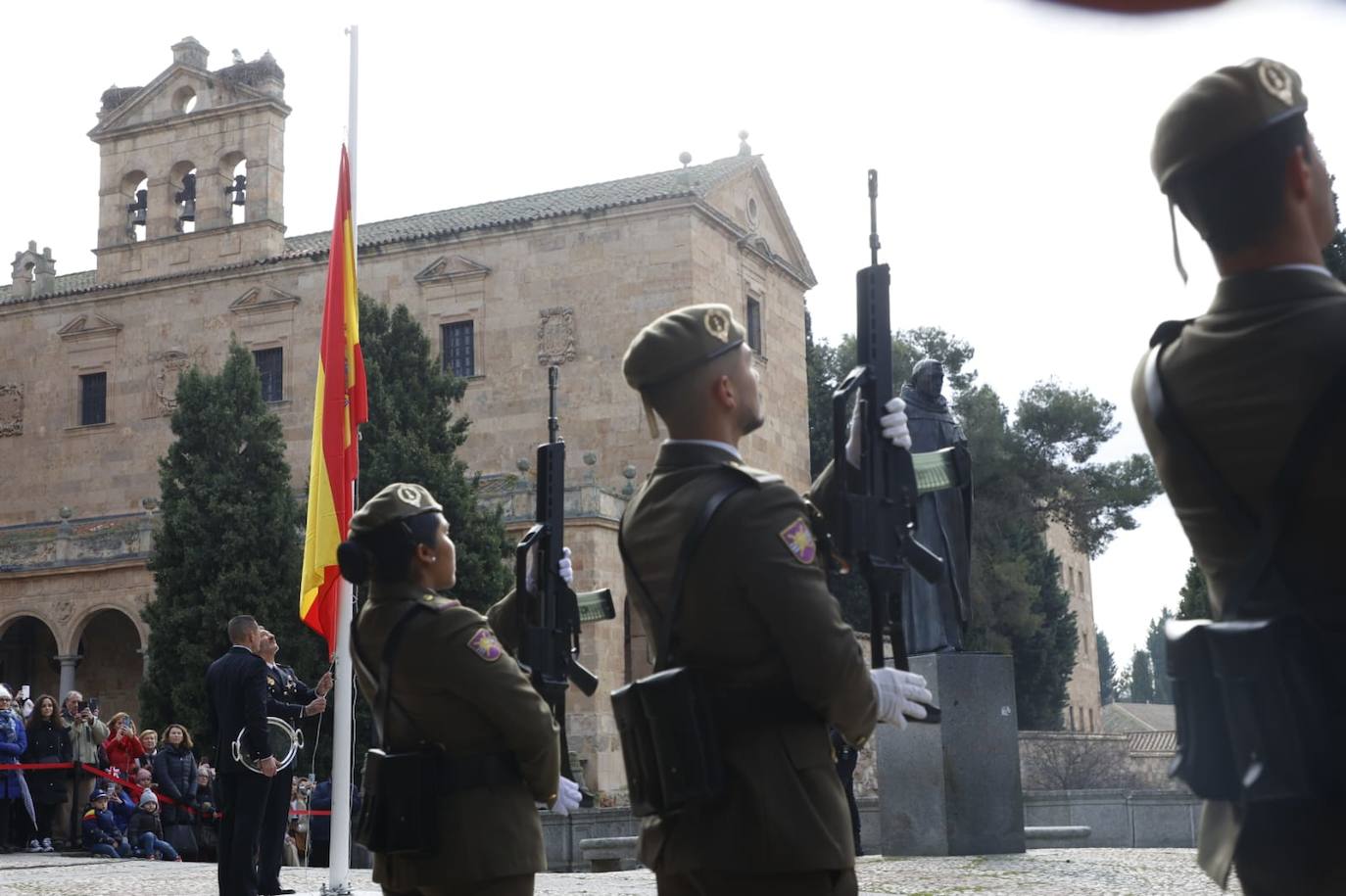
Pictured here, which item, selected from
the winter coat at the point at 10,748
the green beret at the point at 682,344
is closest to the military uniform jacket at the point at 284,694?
the winter coat at the point at 10,748

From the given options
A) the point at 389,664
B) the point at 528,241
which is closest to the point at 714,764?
the point at 389,664

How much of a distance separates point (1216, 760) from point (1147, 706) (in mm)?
99133

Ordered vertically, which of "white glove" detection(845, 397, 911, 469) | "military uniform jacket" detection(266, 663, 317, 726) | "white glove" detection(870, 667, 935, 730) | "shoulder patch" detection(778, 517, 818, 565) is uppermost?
"white glove" detection(845, 397, 911, 469)

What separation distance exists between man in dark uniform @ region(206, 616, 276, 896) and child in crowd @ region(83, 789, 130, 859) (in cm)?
653

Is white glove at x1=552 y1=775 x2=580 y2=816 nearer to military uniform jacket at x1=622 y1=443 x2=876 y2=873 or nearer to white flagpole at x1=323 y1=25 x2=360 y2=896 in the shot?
military uniform jacket at x1=622 y1=443 x2=876 y2=873

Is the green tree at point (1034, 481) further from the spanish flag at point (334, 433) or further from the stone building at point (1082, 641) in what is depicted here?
the spanish flag at point (334, 433)

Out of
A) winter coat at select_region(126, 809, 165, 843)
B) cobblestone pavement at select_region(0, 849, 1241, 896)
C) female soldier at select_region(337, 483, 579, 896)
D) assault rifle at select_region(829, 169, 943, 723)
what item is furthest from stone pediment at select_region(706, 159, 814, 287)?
assault rifle at select_region(829, 169, 943, 723)

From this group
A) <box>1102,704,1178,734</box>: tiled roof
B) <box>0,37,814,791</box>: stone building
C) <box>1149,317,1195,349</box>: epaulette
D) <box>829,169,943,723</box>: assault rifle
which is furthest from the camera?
<box>1102,704,1178,734</box>: tiled roof

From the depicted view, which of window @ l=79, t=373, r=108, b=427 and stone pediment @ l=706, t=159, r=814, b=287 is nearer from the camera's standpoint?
stone pediment @ l=706, t=159, r=814, b=287

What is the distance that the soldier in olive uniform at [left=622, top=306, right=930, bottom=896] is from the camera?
3.31 m

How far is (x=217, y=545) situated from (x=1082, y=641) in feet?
160

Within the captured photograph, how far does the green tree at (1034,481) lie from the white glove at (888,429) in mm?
36589

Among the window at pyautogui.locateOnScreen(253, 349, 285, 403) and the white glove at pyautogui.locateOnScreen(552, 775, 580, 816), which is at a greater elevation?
the window at pyautogui.locateOnScreen(253, 349, 285, 403)

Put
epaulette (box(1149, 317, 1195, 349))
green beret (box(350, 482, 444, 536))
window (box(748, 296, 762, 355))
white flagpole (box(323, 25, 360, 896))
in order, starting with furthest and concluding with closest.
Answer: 1. window (box(748, 296, 762, 355))
2. white flagpole (box(323, 25, 360, 896))
3. green beret (box(350, 482, 444, 536))
4. epaulette (box(1149, 317, 1195, 349))
